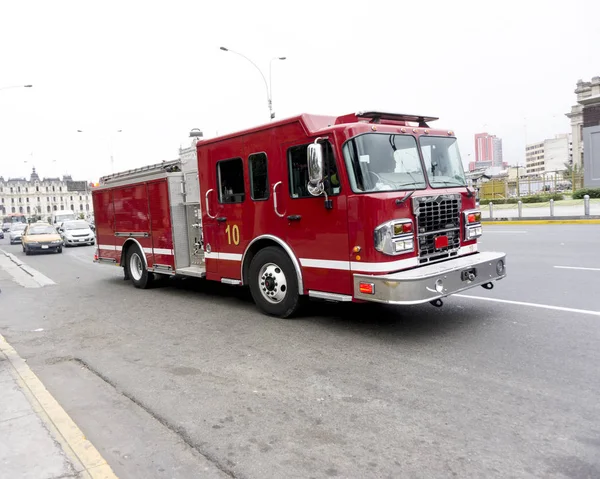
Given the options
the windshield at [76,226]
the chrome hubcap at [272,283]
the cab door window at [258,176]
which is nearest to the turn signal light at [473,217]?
the chrome hubcap at [272,283]

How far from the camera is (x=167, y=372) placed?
4.99 metres

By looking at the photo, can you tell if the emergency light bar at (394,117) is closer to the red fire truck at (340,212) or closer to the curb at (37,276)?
the red fire truck at (340,212)

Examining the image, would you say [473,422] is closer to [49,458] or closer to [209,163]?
[49,458]

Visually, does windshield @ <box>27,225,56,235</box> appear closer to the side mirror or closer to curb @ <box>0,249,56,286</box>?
curb @ <box>0,249,56,286</box>

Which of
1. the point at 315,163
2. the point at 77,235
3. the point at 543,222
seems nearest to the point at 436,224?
the point at 315,163

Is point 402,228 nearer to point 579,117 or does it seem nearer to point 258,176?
point 258,176

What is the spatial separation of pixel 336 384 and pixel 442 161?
3.56 meters

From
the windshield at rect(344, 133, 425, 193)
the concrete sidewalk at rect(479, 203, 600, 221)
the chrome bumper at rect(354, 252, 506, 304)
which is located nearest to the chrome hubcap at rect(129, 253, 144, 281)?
the chrome bumper at rect(354, 252, 506, 304)

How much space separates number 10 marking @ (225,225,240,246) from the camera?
743cm

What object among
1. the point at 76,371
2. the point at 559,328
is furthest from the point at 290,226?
the point at 559,328

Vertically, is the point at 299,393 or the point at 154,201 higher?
the point at 154,201

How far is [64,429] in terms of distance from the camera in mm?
3672

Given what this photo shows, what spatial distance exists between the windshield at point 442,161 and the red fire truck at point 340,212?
0.06ft

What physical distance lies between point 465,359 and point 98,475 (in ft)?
11.3
